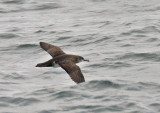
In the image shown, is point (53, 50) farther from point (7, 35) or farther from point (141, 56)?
point (7, 35)

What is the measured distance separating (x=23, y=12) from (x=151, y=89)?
9.86 meters

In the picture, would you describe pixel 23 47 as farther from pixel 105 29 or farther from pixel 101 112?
pixel 101 112

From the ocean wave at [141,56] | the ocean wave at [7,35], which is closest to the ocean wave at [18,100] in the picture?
the ocean wave at [141,56]

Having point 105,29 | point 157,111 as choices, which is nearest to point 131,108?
point 157,111

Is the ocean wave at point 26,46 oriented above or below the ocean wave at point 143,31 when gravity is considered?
below

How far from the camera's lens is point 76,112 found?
1230 centimetres

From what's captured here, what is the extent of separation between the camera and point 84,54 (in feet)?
54.5

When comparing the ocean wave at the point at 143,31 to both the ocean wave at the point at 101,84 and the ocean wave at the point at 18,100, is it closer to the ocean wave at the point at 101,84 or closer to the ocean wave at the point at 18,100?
the ocean wave at the point at 101,84


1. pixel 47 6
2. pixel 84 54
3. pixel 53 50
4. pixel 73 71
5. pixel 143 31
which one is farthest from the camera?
pixel 47 6

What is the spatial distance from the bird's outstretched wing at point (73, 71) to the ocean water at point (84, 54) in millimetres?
445

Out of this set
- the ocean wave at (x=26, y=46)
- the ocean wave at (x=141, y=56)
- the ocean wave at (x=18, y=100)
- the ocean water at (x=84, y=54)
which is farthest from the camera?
the ocean wave at (x=26, y=46)

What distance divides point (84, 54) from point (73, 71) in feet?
10.9

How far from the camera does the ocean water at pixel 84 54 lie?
12.9 meters

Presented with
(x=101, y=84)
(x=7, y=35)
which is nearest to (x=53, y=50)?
(x=101, y=84)
